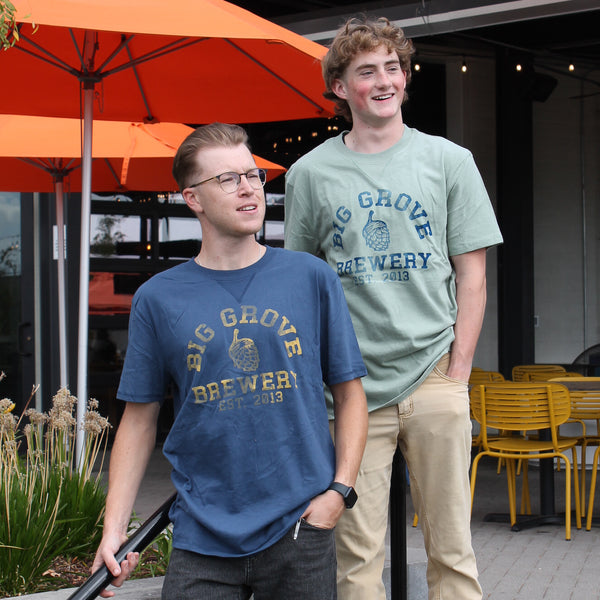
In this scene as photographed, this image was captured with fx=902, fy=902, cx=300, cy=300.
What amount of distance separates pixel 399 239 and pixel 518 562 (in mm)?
3490

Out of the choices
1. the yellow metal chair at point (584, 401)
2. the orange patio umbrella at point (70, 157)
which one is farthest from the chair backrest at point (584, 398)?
the orange patio umbrella at point (70, 157)

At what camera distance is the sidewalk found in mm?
3375

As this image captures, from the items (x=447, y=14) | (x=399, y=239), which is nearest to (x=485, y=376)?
(x=447, y=14)

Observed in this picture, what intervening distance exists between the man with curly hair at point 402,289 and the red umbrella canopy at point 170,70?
1.15 meters

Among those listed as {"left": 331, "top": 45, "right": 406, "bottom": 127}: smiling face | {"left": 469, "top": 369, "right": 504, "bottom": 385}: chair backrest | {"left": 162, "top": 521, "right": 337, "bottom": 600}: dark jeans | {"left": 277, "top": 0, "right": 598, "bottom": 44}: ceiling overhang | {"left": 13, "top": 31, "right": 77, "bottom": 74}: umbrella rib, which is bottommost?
{"left": 469, "top": 369, "right": 504, "bottom": 385}: chair backrest

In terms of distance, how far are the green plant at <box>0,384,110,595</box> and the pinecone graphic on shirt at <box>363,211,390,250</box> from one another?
166 cm

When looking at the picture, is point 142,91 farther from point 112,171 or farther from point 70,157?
point 112,171

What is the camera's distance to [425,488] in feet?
7.75

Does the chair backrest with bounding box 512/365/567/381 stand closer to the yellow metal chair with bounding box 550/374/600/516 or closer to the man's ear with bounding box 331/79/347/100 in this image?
the yellow metal chair with bounding box 550/374/600/516

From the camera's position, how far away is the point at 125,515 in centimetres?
196

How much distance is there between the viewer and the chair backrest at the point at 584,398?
6078mm

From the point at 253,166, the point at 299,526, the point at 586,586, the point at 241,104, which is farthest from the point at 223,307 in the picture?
the point at 586,586

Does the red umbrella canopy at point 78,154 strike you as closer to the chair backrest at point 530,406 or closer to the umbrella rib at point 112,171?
the umbrella rib at point 112,171

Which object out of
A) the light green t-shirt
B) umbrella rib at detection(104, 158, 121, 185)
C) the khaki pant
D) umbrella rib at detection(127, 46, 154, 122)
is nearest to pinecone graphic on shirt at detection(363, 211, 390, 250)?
the light green t-shirt
